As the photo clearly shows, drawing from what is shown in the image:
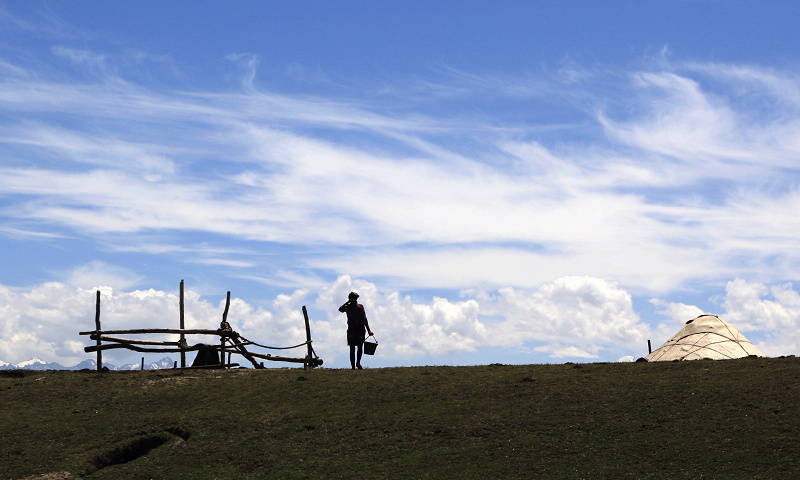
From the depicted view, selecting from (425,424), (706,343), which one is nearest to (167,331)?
(425,424)

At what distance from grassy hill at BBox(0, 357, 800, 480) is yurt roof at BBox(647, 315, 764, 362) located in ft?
28.0

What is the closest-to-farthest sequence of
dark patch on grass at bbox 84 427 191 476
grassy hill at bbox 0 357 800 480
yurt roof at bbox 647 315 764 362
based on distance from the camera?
grassy hill at bbox 0 357 800 480
dark patch on grass at bbox 84 427 191 476
yurt roof at bbox 647 315 764 362

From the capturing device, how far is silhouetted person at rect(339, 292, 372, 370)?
30.0m

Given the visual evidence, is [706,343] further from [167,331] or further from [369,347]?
[167,331]

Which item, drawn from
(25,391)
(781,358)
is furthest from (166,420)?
(781,358)

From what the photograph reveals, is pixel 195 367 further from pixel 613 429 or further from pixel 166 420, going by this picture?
pixel 613 429

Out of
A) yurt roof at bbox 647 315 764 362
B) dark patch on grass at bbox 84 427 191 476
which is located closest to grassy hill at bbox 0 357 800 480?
dark patch on grass at bbox 84 427 191 476

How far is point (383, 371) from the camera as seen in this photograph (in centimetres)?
2886

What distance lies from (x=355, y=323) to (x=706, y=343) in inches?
677

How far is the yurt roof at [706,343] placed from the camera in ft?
113

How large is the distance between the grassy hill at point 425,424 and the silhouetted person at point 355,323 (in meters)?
1.96

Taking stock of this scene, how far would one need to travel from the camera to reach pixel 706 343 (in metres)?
35.1

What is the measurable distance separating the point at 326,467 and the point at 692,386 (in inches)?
467

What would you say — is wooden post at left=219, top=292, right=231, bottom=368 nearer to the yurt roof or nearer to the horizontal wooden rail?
the horizontal wooden rail
